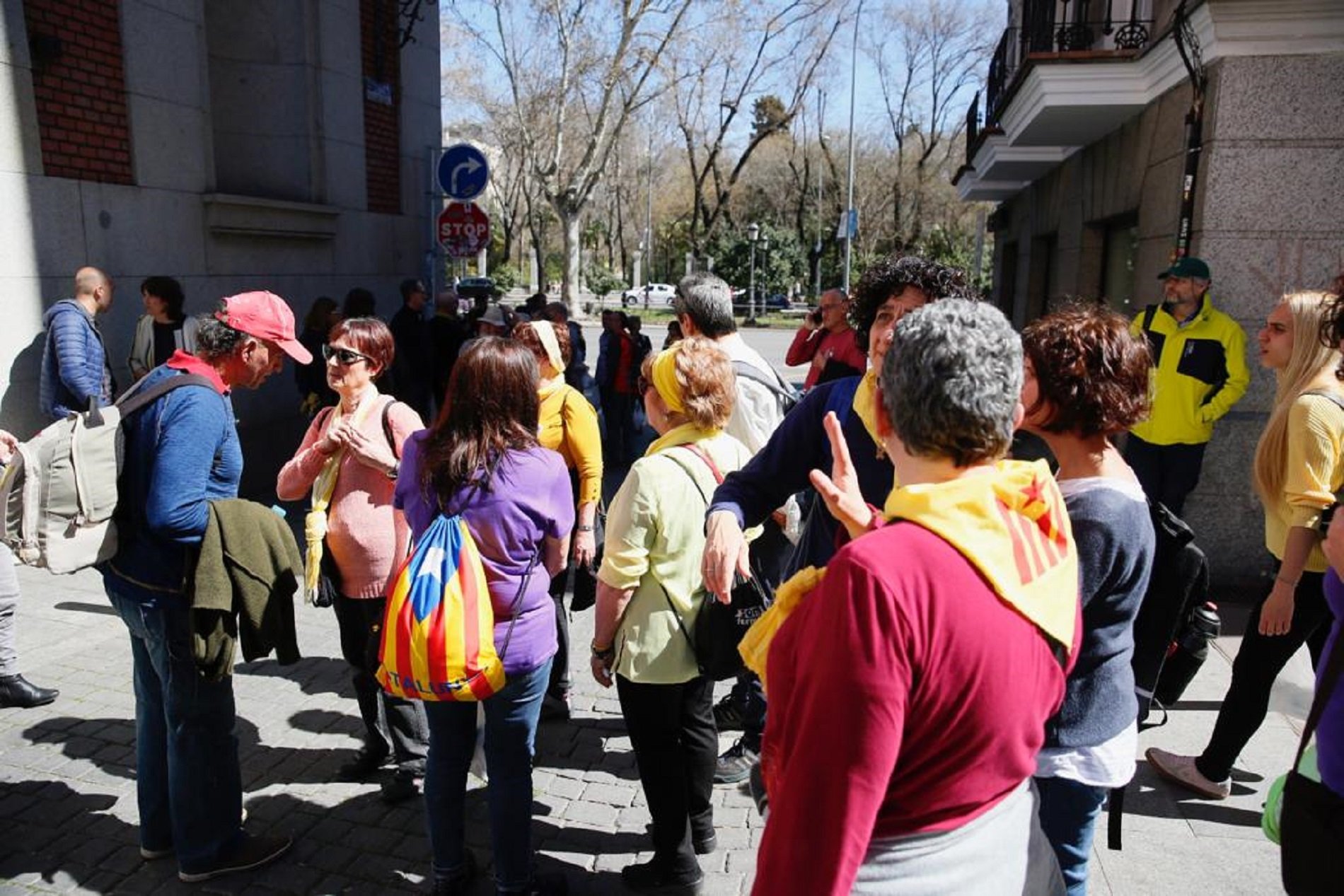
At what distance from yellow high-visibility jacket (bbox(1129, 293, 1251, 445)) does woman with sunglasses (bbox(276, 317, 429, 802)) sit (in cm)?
427

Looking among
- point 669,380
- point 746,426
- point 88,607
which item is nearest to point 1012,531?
point 669,380

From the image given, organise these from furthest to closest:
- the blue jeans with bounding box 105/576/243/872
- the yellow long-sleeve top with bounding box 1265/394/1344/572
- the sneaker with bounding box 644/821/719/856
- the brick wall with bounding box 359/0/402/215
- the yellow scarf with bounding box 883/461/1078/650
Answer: the brick wall with bounding box 359/0/402/215
the sneaker with bounding box 644/821/719/856
the yellow long-sleeve top with bounding box 1265/394/1344/572
the blue jeans with bounding box 105/576/243/872
the yellow scarf with bounding box 883/461/1078/650

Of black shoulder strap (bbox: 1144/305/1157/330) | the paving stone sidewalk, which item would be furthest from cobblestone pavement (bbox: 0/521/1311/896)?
black shoulder strap (bbox: 1144/305/1157/330)

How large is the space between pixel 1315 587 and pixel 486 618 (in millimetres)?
2925

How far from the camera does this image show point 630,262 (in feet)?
236

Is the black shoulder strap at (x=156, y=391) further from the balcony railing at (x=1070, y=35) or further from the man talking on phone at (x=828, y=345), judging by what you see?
the balcony railing at (x=1070, y=35)

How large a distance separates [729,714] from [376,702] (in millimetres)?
1497

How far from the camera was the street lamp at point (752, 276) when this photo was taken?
39.3 meters

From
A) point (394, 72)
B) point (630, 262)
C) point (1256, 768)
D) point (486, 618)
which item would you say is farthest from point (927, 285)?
point (630, 262)

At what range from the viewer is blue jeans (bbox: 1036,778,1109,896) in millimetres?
2141

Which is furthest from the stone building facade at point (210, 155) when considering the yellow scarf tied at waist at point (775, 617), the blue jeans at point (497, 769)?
the yellow scarf tied at waist at point (775, 617)

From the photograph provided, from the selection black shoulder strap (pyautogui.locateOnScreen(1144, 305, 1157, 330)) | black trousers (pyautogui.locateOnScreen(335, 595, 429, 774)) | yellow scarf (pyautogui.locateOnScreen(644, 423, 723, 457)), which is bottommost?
black trousers (pyautogui.locateOnScreen(335, 595, 429, 774))

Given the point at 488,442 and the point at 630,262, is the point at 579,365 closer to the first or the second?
the point at 488,442

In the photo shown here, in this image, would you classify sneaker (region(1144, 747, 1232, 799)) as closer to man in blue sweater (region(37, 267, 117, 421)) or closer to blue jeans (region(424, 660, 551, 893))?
blue jeans (region(424, 660, 551, 893))
